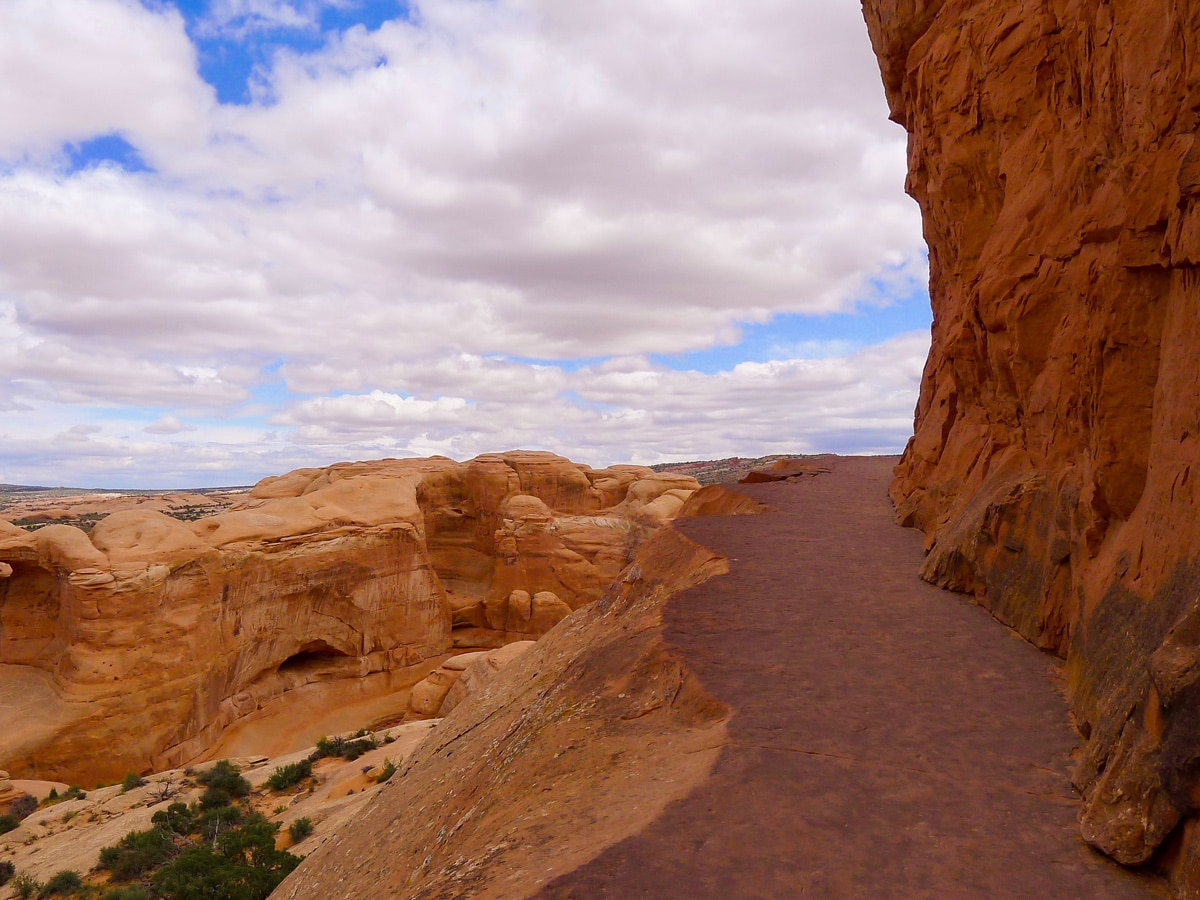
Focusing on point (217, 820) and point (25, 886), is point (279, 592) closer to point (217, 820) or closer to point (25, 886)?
point (217, 820)

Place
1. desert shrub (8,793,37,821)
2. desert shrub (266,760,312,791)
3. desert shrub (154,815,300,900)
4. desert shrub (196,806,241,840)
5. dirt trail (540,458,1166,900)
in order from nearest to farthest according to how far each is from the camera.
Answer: dirt trail (540,458,1166,900) → desert shrub (154,815,300,900) → desert shrub (196,806,241,840) → desert shrub (8,793,37,821) → desert shrub (266,760,312,791)

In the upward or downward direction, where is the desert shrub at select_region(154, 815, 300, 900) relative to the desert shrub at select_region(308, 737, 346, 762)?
upward

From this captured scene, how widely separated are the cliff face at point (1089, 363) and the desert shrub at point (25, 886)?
57.1 feet

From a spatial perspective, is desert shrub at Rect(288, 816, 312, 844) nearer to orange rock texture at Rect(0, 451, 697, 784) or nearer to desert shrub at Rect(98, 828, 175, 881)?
desert shrub at Rect(98, 828, 175, 881)

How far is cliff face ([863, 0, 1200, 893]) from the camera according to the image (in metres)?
3.90

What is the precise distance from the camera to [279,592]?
85.8 ft

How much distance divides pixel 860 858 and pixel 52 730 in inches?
956

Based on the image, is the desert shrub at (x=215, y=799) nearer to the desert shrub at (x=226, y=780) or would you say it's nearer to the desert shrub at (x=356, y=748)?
the desert shrub at (x=226, y=780)

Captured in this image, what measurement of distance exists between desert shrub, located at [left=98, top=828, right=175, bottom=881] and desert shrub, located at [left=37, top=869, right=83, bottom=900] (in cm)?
63

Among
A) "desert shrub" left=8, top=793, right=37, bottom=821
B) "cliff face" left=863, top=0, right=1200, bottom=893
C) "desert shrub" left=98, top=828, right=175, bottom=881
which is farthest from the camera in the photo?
"desert shrub" left=8, top=793, right=37, bottom=821

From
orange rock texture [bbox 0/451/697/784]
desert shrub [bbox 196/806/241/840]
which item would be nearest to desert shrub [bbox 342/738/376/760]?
desert shrub [bbox 196/806/241/840]

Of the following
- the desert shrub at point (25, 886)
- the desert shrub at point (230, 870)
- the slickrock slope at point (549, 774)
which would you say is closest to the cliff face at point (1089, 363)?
the slickrock slope at point (549, 774)

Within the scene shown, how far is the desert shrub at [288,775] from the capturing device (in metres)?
19.0

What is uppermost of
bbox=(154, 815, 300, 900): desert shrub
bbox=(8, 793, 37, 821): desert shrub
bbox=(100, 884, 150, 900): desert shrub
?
bbox=(154, 815, 300, 900): desert shrub
